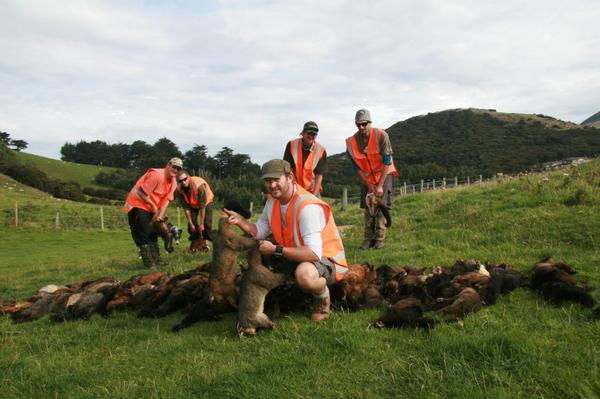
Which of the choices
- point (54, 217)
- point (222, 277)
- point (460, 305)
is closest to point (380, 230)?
point (460, 305)

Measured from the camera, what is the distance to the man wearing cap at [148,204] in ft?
34.6

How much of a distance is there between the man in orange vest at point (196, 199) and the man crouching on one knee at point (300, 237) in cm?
587

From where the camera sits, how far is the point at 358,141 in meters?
9.66

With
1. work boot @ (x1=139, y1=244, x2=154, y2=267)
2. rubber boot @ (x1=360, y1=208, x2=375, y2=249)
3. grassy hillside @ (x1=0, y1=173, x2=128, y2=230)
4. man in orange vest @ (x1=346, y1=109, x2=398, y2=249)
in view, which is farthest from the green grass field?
grassy hillside @ (x1=0, y1=173, x2=128, y2=230)

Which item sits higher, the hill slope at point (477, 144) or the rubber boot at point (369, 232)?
the hill slope at point (477, 144)

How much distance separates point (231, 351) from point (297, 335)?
26.2 inches

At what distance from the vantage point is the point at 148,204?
10656 mm

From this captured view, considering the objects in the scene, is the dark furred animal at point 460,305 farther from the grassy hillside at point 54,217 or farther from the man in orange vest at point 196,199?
the grassy hillside at point 54,217

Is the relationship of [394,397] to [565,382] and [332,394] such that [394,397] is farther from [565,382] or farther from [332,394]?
[565,382]

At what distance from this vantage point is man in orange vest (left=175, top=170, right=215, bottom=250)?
36.7ft

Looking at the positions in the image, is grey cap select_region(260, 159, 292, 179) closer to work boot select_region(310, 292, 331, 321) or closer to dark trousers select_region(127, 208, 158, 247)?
work boot select_region(310, 292, 331, 321)

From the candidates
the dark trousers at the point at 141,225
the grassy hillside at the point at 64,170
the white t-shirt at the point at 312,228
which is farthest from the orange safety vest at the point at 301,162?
the grassy hillside at the point at 64,170

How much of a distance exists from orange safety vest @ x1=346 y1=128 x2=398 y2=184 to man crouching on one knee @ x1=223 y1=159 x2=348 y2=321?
4.43m

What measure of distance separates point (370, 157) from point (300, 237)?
16.2 ft
